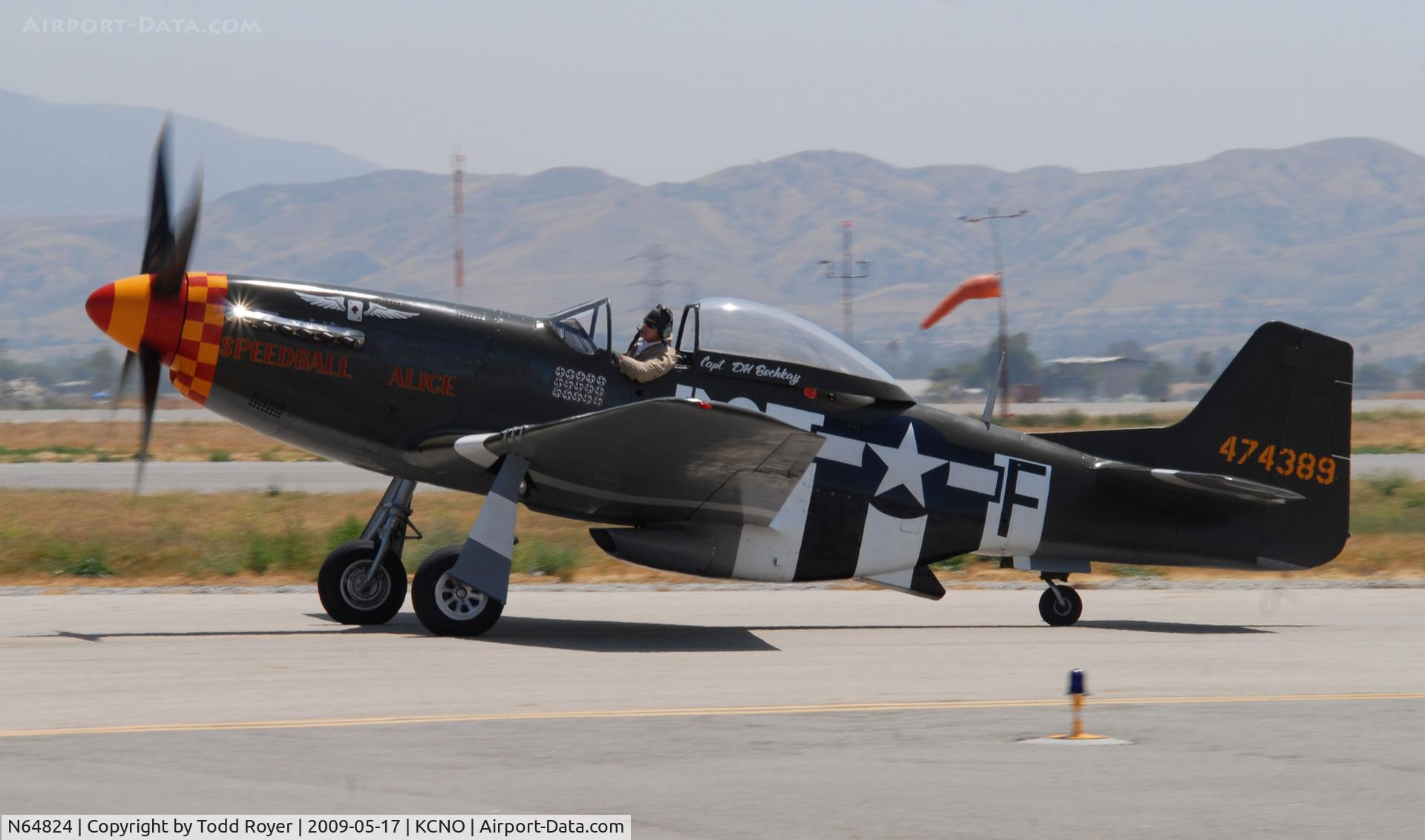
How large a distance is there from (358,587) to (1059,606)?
6089mm

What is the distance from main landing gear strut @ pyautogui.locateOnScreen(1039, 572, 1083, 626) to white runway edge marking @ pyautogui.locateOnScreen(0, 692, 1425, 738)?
12.0ft

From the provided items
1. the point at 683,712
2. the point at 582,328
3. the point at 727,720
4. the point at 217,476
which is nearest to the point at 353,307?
the point at 582,328

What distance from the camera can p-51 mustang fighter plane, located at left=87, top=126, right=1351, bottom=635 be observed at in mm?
10781

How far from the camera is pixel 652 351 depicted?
1157 cm

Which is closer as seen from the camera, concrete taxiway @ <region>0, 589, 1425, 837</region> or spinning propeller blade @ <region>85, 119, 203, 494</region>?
concrete taxiway @ <region>0, 589, 1425, 837</region>

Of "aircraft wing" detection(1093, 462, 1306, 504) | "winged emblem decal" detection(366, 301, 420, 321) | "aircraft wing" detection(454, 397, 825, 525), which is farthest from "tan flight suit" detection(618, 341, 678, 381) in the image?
"aircraft wing" detection(1093, 462, 1306, 504)

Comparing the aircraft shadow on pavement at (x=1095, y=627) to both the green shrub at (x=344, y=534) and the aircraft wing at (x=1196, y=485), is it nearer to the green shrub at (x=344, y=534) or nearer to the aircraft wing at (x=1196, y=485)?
the aircraft wing at (x=1196, y=485)

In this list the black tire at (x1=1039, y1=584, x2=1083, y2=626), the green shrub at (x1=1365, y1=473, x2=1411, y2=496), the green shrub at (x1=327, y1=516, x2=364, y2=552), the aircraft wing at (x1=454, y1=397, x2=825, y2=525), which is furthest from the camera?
the green shrub at (x1=1365, y1=473, x2=1411, y2=496)

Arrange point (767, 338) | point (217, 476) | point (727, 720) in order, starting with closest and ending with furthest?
1. point (727, 720)
2. point (767, 338)
3. point (217, 476)

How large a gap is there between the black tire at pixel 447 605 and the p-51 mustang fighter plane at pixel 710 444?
0.02 m

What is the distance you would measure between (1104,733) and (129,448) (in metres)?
38.6

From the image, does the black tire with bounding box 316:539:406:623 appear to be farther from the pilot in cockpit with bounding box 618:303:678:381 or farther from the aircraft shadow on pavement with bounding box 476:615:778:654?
the pilot in cockpit with bounding box 618:303:678:381

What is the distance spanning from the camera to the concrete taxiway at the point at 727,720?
19.9ft

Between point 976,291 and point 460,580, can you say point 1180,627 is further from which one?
point 976,291
